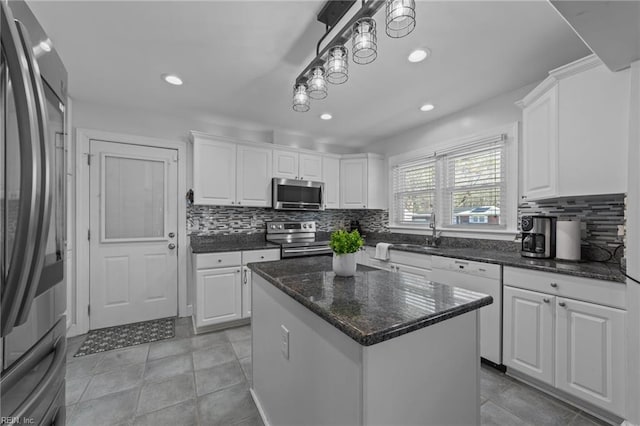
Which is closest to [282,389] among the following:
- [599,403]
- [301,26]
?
[599,403]

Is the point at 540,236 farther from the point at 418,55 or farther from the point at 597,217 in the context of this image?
the point at 418,55

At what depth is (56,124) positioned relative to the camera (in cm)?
90

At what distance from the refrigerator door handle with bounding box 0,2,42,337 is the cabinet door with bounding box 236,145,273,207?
2.80 meters

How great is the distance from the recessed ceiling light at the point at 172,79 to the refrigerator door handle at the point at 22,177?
199 cm

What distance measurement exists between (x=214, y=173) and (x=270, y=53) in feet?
5.59

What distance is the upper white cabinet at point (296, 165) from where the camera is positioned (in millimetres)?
3682

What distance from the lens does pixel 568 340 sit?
176 cm

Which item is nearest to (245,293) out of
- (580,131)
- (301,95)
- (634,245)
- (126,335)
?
(126,335)

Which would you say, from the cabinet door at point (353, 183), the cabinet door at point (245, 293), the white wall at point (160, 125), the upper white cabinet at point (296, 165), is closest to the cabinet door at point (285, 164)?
the upper white cabinet at point (296, 165)

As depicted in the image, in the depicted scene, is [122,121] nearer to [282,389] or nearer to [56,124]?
[56,124]

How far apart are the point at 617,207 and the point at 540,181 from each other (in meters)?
0.53

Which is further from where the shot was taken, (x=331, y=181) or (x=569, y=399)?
(x=331, y=181)

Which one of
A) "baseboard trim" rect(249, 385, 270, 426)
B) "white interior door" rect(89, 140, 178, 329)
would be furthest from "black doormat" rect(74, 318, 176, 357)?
"baseboard trim" rect(249, 385, 270, 426)

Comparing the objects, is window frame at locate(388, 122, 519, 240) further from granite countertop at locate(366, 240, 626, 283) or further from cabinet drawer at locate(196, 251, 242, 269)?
cabinet drawer at locate(196, 251, 242, 269)
